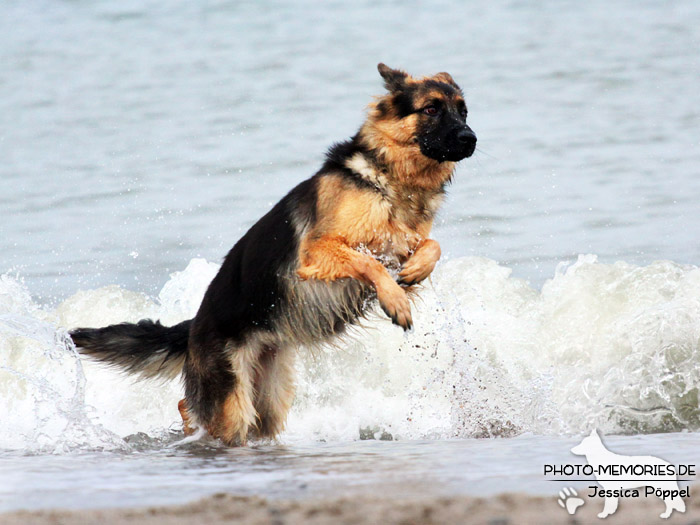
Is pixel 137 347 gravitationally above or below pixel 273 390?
above

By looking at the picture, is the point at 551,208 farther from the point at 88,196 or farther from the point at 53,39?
the point at 53,39

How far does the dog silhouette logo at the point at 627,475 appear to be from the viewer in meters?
2.57

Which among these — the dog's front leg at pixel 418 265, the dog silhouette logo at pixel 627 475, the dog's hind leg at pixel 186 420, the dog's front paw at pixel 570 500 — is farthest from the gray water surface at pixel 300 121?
the dog's front paw at pixel 570 500

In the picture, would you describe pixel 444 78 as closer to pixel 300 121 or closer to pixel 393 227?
pixel 393 227

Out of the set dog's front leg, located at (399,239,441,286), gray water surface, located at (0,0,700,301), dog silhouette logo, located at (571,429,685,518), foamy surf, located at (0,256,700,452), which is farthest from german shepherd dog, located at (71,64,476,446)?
gray water surface, located at (0,0,700,301)

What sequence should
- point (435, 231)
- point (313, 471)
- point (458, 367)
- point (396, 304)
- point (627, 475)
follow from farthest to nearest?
1. point (435, 231)
2. point (458, 367)
3. point (396, 304)
4. point (313, 471)
5. point (627, 475)

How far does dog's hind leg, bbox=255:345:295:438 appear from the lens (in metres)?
Result: 5.22

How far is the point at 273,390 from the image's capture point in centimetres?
525

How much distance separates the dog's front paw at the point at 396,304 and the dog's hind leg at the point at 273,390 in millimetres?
878

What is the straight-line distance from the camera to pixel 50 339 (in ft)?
17.2

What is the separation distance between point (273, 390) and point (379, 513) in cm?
276

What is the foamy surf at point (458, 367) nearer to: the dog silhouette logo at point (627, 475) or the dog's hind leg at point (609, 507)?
the dog silhouette logo at point (627, 475)

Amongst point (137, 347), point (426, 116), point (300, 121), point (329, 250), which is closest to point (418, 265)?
point (329, 250)

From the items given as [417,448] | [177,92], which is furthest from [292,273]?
[177,92]
